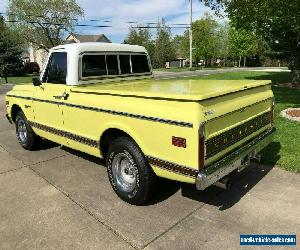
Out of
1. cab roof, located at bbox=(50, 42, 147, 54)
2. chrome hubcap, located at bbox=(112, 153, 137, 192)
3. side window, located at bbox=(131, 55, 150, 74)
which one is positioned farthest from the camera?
side window, located at bbox=(131, 55, 150, 74)

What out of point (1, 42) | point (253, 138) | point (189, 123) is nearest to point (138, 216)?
point (189, 123)

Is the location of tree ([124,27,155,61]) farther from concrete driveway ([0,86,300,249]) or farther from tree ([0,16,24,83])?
concrete driveway ([0,86,300,249])

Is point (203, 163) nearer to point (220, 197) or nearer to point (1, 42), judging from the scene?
point (220, 197)

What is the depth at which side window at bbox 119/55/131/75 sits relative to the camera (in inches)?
250

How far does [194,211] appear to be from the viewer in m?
4.42

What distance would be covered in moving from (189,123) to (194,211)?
1.46 metres

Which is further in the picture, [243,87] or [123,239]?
[243,87]

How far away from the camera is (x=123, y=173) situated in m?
4.78

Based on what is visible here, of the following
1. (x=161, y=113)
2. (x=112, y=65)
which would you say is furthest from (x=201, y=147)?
(x=112, y=65)

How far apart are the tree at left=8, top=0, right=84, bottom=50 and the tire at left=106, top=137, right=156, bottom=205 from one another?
44.4 m

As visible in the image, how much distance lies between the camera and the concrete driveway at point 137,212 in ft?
12.6

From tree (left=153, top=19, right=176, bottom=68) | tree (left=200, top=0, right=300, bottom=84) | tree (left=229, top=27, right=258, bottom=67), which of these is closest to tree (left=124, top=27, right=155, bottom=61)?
tree (left=153, top=19, right=176, bottom=68)

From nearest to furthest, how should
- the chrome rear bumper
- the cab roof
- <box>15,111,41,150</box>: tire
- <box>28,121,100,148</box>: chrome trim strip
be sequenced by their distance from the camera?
the chrome rear bumper, <box>28,121,100,148</box>: chrome trim strip, the cab roof, <box>15,111,41,150</box>: tire

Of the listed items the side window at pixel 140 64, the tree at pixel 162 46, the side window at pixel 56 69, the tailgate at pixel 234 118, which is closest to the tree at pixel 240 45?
the tree at pixel 162 46
